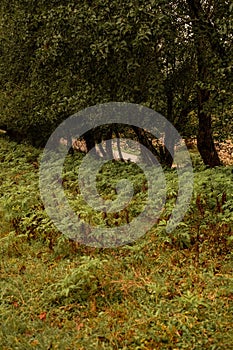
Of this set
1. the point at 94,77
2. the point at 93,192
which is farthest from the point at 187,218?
the point at 94,77

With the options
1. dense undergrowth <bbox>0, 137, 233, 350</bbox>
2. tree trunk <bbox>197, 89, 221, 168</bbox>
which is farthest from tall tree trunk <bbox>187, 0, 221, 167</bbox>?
dense undergrowth <bbox>0, 137, 233, 350</bbox>

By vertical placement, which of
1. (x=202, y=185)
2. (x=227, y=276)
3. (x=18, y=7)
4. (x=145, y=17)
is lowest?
(x=227, y=276)

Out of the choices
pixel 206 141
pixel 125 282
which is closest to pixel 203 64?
pixel 206 141

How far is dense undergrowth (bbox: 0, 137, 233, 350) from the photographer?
4633 mm

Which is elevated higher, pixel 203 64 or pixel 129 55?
pixel 129 55

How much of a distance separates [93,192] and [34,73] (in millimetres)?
5271

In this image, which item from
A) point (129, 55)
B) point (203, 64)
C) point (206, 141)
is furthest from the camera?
point (206, 141)

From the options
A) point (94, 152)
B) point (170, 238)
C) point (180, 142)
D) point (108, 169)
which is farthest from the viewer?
point (94, 152)

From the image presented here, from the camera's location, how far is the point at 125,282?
18.6ft

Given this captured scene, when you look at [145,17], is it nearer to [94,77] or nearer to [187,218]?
[94,77]

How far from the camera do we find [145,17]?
27.7 ft

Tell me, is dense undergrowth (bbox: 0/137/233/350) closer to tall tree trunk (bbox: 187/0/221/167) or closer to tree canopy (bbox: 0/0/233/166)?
tree canopy (bbox: 0/0/233/166)

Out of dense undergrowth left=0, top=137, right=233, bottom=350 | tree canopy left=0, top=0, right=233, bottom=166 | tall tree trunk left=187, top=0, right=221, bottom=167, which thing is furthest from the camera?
tall tree trunk left=187, top=0, right=221, bottom=167

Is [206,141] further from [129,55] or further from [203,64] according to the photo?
[129,55]
